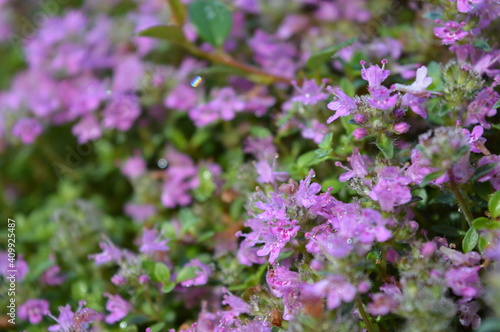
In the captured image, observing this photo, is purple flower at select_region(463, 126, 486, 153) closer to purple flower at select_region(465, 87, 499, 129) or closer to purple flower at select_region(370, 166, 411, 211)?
purple flower at select_region(465, 87, 499, 129)

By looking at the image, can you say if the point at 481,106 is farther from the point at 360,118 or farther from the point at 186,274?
the point at 186,274

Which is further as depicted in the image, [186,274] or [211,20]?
[211,20]

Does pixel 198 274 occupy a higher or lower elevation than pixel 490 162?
lower

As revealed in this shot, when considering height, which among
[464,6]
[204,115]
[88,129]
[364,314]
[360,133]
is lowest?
[88,129]

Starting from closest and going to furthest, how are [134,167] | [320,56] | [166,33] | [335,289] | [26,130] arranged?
1. [335,289]
2. [320,56]
3. [166,33]
4. [134,167]
5. [26,130]

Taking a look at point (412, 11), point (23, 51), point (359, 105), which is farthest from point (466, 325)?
point (23, 51)

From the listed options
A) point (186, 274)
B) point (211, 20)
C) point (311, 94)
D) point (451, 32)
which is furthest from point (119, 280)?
point (451, 32)

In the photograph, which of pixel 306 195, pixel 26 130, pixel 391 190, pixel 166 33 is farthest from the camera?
pixel 26 130
